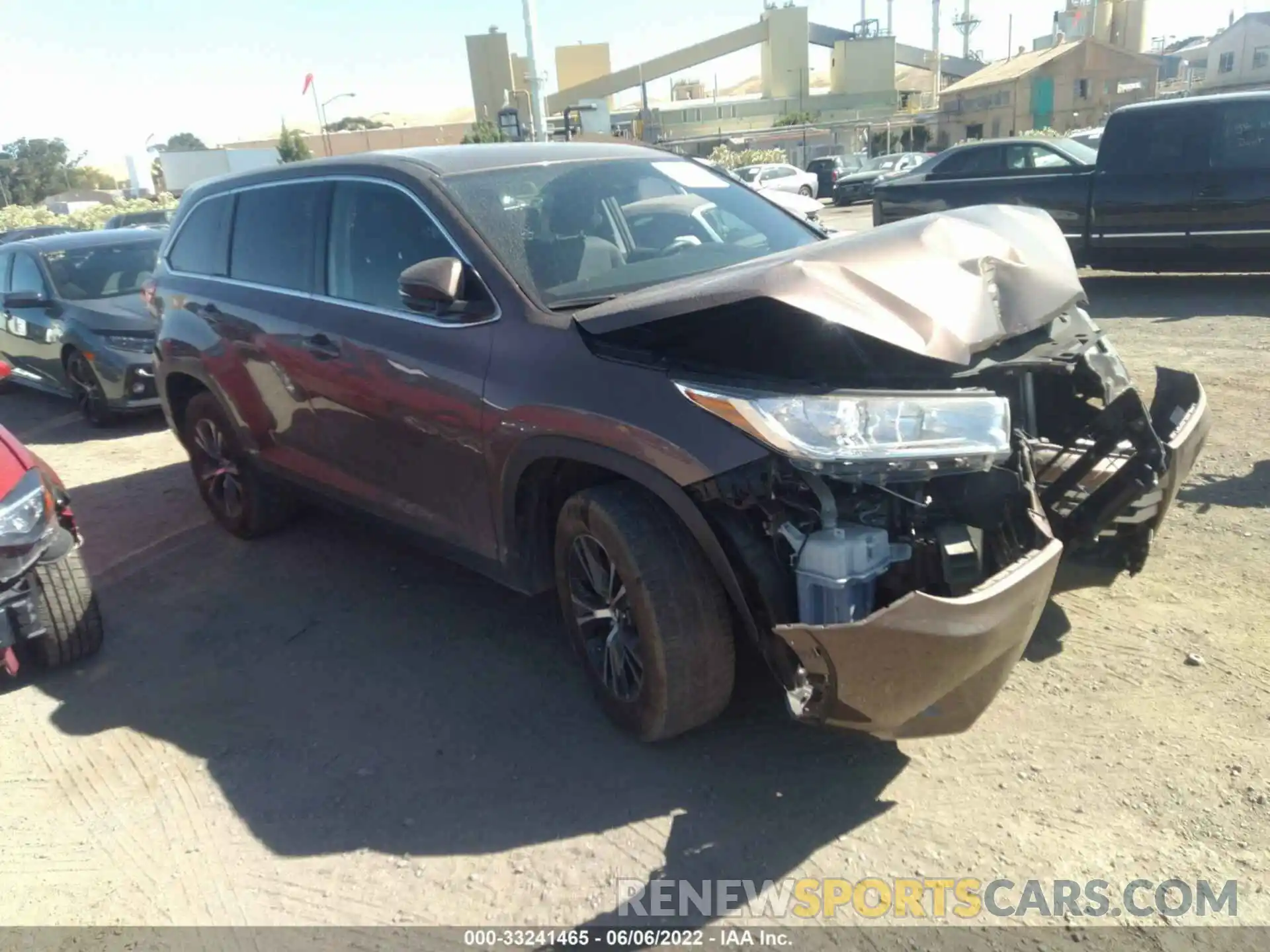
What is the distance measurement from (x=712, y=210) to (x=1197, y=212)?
7740 millimetres

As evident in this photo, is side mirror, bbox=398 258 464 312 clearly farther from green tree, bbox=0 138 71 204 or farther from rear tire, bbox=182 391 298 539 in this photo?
green tree, bbox=0 138 71 204

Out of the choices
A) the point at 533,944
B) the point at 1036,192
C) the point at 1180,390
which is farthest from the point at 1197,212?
the point at 533,944

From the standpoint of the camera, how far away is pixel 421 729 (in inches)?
137

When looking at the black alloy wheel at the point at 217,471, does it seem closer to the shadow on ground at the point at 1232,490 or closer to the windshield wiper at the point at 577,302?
the windshield wiper at the point at 577,302

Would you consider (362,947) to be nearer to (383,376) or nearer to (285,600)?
(383,376)

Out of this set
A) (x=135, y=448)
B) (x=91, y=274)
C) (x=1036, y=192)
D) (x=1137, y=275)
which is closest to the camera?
(x=135, y=448)

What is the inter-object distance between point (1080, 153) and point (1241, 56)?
51.1 m

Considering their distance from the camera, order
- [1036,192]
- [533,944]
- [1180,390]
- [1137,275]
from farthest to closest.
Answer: [1137,275] → [1036,192] → [1180,390] → [533,944]

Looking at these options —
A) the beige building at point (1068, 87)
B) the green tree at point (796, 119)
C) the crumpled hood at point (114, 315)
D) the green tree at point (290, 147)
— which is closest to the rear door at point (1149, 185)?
the crumpled hood at point (114, 315)

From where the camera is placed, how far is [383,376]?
146 inches

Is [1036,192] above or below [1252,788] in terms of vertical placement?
above

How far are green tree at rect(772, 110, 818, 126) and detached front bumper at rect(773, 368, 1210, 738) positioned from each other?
186 feet

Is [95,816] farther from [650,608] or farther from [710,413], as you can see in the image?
[710,413]

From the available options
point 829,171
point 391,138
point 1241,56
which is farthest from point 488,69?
point 1241,56
